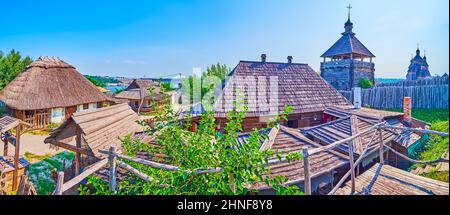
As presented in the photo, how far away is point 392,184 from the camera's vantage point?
218 centimetres

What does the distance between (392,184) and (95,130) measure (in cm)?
344

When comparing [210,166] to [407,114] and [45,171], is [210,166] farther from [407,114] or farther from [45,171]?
[407,114]

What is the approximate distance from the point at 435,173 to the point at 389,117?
123 inches

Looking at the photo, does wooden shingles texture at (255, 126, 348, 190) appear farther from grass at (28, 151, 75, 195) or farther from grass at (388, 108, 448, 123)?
grass at (28, 151, 75, 195)

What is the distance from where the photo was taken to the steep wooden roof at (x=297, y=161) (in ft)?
9.57

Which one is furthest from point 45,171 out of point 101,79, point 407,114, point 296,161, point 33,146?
point 407,114

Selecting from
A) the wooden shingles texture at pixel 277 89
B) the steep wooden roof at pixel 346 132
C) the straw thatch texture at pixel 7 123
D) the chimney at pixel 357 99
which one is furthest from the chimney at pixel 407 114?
the straw thatch texture at pixel 7 123

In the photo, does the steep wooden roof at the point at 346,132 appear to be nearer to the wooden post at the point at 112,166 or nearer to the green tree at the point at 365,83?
the wooden post at the point at 112,166

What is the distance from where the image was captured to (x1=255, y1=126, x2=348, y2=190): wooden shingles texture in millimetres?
2906

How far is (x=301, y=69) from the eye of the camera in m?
8.59

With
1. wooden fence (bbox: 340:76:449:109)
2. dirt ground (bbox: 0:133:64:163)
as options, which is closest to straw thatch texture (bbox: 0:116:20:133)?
dirt ground (bbox: 0:133:64:163)

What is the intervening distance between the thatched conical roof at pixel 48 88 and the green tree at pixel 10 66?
0.19ft
